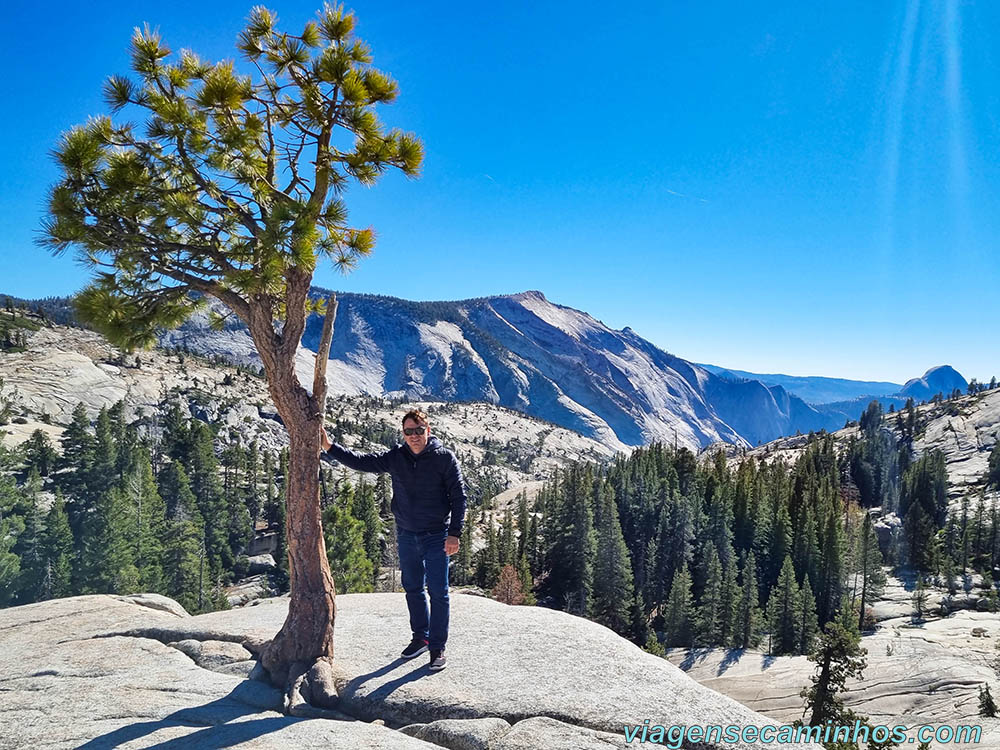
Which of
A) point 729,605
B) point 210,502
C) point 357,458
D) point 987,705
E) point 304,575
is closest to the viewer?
point 304,575

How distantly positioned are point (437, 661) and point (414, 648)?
1.87 ft

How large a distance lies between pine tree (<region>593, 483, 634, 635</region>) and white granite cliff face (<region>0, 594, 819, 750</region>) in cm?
4824

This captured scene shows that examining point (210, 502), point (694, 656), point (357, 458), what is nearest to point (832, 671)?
point (694, 656)

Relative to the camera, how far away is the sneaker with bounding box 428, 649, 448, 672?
784 centimetres

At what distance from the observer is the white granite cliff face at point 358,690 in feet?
20.2

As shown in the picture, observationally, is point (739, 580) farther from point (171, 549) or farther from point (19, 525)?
point (19, 525)

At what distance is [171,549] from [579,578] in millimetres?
40862

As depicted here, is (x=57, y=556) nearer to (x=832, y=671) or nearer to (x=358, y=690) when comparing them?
(x=358, y=690)

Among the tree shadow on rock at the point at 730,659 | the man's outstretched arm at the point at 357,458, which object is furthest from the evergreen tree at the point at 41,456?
the tree shadow on rock at the point at 730,659

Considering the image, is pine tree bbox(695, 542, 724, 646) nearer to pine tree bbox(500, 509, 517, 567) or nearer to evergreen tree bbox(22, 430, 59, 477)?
pine tree bbox(500, 509, 517, 567)

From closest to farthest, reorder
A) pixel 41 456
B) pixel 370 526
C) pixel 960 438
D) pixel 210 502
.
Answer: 1. pixel 370 526
2. pixel 41 456
3. pixel 210 502
4. pixel 960 438

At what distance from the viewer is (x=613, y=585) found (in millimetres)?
54906

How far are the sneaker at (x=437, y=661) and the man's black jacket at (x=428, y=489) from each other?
1837 millimetres

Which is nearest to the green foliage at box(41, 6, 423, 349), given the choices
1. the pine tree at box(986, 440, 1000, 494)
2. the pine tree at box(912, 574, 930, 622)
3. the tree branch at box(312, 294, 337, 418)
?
the tree branch at box(312, 294, 337, 418)
